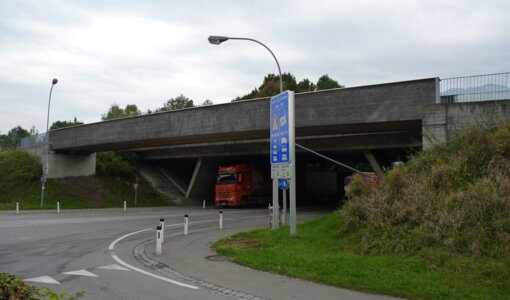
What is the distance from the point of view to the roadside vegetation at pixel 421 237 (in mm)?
7773

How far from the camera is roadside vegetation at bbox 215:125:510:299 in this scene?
7.77 metres

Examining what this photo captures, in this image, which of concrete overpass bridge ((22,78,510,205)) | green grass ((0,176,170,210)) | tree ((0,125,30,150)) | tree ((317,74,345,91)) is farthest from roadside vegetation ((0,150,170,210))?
tree ((0,125,30,150))

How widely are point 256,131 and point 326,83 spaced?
51.9 metres

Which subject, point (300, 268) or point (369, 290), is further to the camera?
point (300, 268)

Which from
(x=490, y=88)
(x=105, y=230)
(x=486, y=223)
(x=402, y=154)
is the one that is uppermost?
(x=490, y=88)

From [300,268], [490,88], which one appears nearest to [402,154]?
[490,88]

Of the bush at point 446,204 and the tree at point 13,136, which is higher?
Result: the tree at point 13,136

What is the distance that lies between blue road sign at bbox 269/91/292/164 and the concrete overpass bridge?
19.9 ft

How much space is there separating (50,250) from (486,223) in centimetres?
1136

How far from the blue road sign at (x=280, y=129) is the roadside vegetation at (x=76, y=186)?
2470 cm

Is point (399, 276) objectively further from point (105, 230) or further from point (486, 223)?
point (105, 230)

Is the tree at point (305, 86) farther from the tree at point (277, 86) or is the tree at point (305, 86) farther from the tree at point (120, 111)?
the tree at point (120, 111)

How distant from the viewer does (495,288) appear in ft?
23.6

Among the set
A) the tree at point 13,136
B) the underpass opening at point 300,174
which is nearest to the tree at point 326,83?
the underpass opening at point 300,174
